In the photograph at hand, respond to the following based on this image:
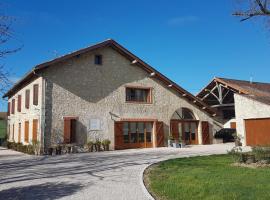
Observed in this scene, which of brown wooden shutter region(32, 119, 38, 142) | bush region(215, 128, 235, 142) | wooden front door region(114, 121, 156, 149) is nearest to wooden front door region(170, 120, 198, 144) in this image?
wooden front door region(114, 121, 156, 149)

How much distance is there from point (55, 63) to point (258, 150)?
13.7 m

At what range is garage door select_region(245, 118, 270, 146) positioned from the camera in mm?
23172

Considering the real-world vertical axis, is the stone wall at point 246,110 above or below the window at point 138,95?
below

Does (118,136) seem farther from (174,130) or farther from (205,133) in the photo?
(205,133)

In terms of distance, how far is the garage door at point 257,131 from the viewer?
23172 mm

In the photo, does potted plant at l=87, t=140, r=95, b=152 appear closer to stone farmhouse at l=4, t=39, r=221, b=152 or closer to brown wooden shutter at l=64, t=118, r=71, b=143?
stone farmhouse at l=4, t=39, r=221, b=152

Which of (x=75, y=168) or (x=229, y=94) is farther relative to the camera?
(x=229, y=94)

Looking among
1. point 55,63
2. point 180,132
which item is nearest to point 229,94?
point 180,132

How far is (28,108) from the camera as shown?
23.4 m

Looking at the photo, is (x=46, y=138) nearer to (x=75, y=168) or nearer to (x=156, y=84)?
(x=75, y=168)

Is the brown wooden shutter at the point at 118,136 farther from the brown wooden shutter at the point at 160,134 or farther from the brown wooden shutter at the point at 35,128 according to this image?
the brown wooden shutter at the point at 35,128

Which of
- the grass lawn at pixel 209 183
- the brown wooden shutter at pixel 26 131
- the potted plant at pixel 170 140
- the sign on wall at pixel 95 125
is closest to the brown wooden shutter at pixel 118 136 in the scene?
the sign on wall at pixel 95 125

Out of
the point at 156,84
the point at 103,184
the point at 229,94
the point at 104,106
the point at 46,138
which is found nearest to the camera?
the point at 103,184

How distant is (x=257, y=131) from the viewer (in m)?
23.8
